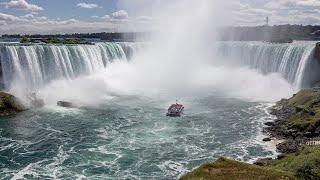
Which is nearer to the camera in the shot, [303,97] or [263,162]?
[263,162]

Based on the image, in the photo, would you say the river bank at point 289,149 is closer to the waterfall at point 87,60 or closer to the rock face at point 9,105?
the waterfall at point 87,60

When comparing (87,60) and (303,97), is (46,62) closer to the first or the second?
(87,60)

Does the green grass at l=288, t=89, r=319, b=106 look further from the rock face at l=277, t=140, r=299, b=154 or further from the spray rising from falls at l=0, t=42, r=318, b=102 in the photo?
the rock face at l=277, t=140, r=299, b=154

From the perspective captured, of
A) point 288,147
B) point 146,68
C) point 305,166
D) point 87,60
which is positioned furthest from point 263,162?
point 146,68

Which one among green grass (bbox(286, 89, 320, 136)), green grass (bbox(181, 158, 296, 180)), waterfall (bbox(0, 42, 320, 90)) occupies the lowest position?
green grass (bbox(286, 89, 320, 136))

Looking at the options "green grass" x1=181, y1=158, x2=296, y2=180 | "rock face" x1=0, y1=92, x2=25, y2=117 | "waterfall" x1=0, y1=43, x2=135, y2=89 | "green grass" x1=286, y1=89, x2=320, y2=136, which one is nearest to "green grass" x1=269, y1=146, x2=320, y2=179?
"green grass" x1=181, y1=158, x2=296, y2=180

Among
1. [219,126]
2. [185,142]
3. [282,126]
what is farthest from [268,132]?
[185,142]
